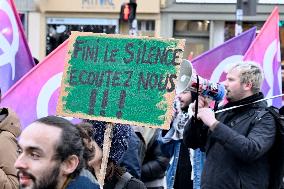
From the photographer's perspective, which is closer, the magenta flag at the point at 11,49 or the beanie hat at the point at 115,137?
the beanie hat at the point at 115,137

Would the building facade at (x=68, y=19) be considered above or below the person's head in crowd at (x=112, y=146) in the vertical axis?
above

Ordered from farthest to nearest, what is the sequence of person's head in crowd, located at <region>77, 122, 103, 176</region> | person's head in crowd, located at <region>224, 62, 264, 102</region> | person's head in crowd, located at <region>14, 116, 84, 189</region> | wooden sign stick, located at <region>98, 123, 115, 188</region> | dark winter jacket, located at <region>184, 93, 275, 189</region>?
person's head in crowd, located at <region>224, 62, 264, 102</region> → dark winter jacket, located at <region>184, 93, 275, 189</region> → wooden sign stick, located at <region>98, 123, 115, 188</region> → person's head in crowd, located at <region>77, 122, 103, 176</region> → person's head in crowd, located at <region>14, 116, 84, 189</region>

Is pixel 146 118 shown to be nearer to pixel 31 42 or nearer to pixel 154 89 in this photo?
pixel 154 89

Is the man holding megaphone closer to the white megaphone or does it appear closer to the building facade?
the white megaphone

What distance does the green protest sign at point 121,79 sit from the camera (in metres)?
3.50


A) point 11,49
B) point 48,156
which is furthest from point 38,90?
point 48,156

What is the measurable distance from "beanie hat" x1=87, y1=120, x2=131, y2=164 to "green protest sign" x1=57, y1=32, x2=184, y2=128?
0.61 ft

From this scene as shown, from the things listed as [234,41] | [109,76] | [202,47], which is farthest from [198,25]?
[109,76]

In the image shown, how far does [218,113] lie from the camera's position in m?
4.75

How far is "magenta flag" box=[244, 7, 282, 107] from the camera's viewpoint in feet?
22.0

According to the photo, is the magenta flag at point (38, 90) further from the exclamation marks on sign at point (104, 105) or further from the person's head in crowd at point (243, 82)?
A: the exclamation marks on sign at point (104, 105)

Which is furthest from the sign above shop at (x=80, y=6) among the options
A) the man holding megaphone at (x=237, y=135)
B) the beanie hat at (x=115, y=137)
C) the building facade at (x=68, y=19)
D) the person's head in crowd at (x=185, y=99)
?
the beanie hat at (x=115, y=137)

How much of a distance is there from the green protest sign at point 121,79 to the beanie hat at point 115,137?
184 mm

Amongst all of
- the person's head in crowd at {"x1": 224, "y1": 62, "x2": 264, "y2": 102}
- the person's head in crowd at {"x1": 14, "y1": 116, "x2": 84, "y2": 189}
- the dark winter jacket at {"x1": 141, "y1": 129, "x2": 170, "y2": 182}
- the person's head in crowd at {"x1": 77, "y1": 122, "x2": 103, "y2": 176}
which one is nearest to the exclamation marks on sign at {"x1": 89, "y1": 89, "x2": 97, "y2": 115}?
the person's head in crowd at {"x1": 77, "y1": 122, "x2": 103, "y2": 176}
